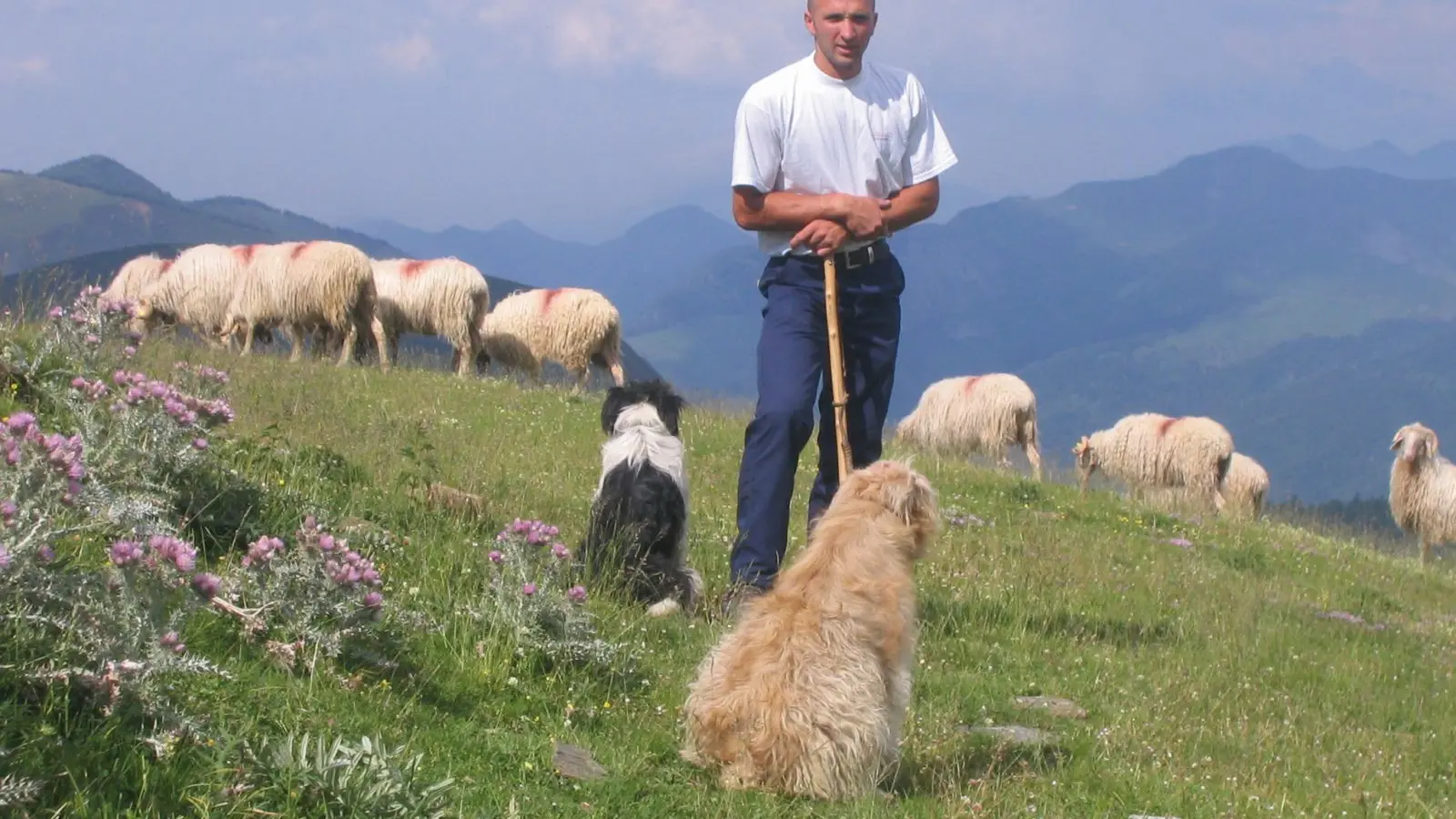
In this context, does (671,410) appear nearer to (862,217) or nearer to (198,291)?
(862,217)

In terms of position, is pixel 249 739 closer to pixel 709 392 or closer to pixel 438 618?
pixel 438 618

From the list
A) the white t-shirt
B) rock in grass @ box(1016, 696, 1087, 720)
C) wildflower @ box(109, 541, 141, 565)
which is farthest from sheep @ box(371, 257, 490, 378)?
wildflower @ box(109, 541, 141, 565)

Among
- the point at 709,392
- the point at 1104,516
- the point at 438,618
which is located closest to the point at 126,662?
the point at 438,618

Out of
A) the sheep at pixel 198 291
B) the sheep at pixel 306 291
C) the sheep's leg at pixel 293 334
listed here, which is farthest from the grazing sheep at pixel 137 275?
the sheep's leg at pixel 293 334

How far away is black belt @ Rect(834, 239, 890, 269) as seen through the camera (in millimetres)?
6758

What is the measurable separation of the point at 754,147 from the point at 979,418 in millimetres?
20261

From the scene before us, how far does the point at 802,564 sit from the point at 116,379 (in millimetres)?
3235

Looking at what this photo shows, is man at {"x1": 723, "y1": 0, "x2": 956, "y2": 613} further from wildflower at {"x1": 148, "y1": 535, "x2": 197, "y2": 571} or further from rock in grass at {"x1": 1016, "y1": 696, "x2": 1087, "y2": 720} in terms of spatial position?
wildflower at {"x1": 148, "y1": 535, "x2": 197, "y2": 571}

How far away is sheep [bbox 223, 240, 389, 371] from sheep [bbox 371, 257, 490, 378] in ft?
7.03

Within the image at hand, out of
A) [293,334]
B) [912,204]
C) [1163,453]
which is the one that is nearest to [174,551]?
[912,204]

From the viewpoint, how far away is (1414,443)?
21.7m

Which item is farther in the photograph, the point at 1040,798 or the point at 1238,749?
the point at 1238,749

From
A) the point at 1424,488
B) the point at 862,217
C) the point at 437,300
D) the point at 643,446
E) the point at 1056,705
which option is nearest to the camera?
the point at 862,217

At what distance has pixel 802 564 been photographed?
16.4ft
